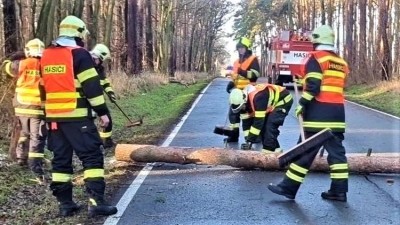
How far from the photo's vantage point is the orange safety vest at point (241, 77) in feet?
33.6

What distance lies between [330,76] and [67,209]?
3.22 metres

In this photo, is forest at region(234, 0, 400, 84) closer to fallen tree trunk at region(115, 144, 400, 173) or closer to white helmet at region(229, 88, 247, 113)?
white helmet at region(229, 88, 247, 113)

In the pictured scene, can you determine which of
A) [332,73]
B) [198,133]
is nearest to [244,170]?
[332,73]

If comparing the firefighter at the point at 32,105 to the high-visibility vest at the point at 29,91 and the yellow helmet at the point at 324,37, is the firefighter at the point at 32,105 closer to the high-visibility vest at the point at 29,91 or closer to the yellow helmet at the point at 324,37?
the high-visibility vest at the point at 29,91

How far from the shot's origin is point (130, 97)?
19906 mm

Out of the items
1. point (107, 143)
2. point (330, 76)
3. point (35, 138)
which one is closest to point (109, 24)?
point (107, 143)

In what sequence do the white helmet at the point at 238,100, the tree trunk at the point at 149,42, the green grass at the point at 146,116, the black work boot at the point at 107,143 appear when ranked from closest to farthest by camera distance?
the white helmet at the point at 238,100 < the black work boot at the point at 107,143 < the green grass at the point at 146,116 < the tree trunk at the point at 149,42

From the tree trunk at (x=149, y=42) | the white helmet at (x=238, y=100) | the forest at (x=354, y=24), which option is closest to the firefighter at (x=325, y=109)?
the white helmet at (x=238, y=100)

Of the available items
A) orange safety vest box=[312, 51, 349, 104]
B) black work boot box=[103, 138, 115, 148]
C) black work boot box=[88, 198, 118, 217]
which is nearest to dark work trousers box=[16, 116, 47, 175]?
black work boot box=[88, 198, 118, 217]

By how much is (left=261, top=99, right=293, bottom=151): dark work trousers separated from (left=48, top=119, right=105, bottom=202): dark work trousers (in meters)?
3.47

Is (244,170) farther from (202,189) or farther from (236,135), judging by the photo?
(236,135)

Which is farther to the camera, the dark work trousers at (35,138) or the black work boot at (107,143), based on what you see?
the black work boot at (107,143)

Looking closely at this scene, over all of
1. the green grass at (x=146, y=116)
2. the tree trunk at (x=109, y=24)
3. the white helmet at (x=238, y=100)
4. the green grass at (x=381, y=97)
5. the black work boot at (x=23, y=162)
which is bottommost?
the green grass at (x=381, y=97)

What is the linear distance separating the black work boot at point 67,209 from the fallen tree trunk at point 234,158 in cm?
247
